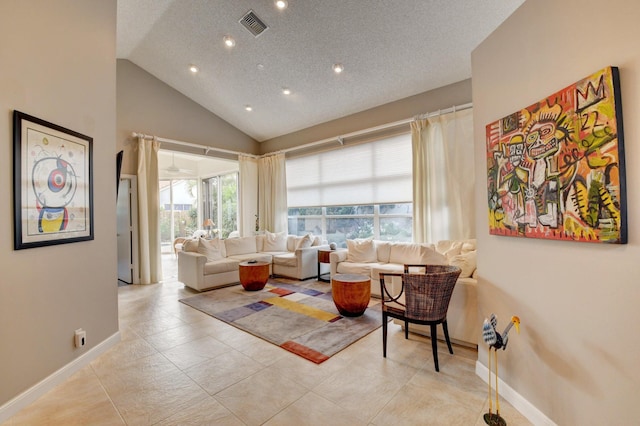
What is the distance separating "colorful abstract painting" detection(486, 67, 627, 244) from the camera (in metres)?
1.23

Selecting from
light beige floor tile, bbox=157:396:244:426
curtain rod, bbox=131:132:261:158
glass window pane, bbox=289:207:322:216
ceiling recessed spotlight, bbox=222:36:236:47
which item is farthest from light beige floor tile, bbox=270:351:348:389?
curtain rod, bbox=131:132:261:158

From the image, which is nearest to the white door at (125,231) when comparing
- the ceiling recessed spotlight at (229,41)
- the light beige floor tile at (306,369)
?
the ceiling recessed spotlight at (229,41)

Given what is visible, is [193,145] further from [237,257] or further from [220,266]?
[220,266]

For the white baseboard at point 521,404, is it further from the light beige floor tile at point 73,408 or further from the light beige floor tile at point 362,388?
the light beige floor tile at point 73,408

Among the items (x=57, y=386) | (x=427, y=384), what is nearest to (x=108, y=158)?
(x=57, y=386)

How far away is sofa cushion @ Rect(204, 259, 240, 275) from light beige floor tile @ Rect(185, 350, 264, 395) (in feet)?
7.85

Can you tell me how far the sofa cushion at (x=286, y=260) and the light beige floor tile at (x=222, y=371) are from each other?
288 centimetres

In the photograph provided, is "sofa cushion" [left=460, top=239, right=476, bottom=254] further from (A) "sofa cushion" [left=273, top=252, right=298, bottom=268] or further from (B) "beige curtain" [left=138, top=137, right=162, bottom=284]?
(B) "beige curtain" [left=138, top=137, right=162, bottom=284]

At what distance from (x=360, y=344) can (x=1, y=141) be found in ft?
10.5

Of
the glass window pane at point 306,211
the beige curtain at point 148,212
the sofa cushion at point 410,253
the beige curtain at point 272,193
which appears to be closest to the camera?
the sofa cushion at point 410,253

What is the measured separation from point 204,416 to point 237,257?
12.6ft

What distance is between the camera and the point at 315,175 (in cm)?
644

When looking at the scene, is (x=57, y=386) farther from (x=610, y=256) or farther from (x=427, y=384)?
(x=610, y=256)

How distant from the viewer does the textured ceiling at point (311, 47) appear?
3.36 m
